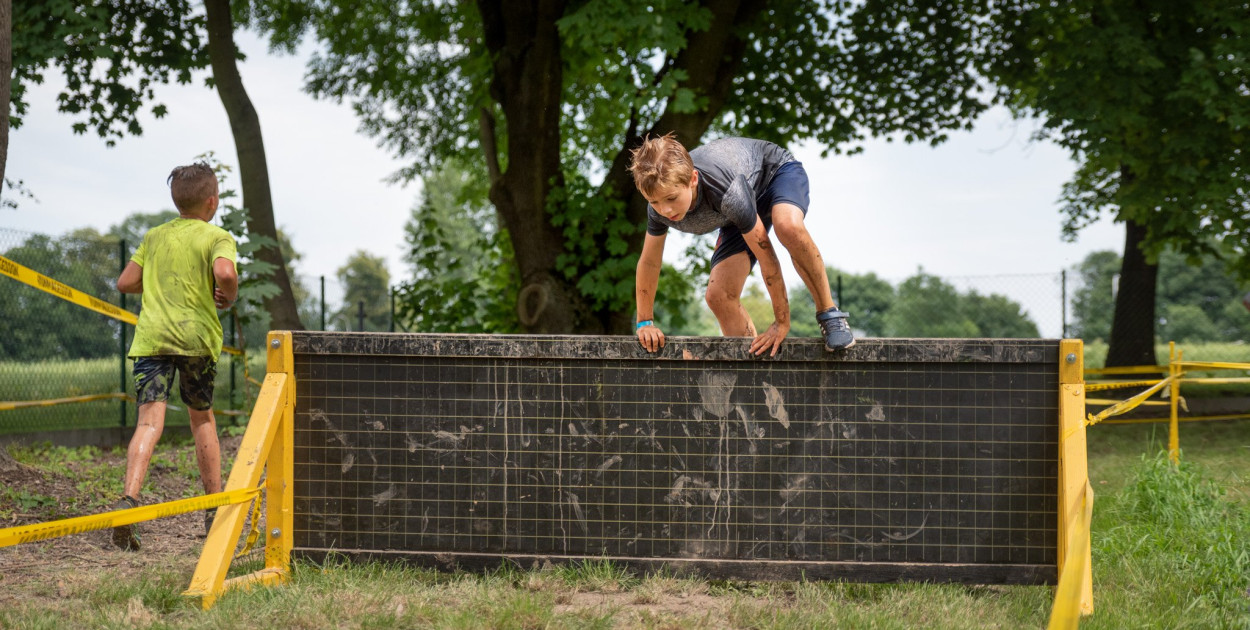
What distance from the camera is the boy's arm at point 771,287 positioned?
12.9 ft

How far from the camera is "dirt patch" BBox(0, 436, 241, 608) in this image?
4.18m

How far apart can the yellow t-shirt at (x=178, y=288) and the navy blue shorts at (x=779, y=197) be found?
2517 mm

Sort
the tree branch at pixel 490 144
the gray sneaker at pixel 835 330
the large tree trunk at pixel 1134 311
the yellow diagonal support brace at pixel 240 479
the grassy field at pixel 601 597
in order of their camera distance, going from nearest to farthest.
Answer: the grassy field at pixel 601 597 < the yellow diagonal support brace at pixel 240 479 < the gray sneaker at pixel 835 330 < the tree branch at pixel 490 144 < the large tree trunk at pixel 1134 311

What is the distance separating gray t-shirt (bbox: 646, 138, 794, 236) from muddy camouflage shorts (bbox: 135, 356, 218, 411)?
8.13ft

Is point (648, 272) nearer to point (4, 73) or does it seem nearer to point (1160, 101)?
point (4, 73)

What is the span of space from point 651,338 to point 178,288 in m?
2.55

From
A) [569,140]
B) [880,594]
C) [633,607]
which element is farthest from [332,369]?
[569,140]

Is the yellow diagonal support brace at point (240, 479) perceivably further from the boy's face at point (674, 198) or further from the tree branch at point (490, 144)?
the tree branch at point (490, 144)

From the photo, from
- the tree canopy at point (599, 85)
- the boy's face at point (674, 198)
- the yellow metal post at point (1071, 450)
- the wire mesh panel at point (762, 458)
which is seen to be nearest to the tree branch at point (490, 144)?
the tree canopy at point (599, 85)

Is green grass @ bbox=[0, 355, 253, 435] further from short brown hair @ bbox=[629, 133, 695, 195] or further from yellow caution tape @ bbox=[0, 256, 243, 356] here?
short brown hair @ bbox=[629, 133, 695, 195]

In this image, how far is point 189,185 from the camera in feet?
16.1

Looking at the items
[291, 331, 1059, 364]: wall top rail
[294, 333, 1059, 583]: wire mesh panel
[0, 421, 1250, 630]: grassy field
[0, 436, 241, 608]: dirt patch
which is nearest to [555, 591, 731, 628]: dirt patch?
[0, 421, 1250, 630]: grassy field

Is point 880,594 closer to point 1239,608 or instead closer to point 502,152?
point 1239,608

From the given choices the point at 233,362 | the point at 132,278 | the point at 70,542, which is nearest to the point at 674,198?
the point at 132,278
